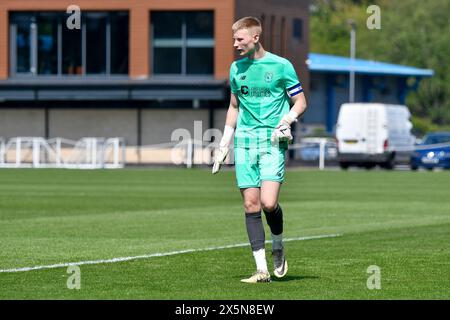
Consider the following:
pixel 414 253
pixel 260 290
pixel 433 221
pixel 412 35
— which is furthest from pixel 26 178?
pixel 412 35

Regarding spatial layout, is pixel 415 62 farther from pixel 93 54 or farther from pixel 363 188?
pixel 363 188

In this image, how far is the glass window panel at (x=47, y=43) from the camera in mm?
61031

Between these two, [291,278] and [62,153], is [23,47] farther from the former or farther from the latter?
[291,278]

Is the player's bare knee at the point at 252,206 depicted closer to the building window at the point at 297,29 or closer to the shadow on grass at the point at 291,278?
the shadow on grass at the point at 291,278

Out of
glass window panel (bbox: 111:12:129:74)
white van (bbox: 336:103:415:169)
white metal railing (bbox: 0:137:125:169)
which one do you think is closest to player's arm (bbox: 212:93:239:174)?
white van (bbox: 336:103:415:169)

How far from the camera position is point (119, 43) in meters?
61.1

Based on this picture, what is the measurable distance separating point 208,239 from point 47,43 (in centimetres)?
4407

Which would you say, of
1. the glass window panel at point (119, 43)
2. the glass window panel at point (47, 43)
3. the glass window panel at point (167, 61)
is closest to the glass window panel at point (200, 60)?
the glass window panel at point (167, 61)

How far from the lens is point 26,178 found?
134ft

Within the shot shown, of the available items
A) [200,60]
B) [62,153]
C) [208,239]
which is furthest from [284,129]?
[200,60]

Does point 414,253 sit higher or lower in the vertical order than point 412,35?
lower

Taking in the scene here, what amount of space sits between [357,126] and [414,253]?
126ft

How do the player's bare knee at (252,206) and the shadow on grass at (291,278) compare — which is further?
the shadow on grass at (291,278)
